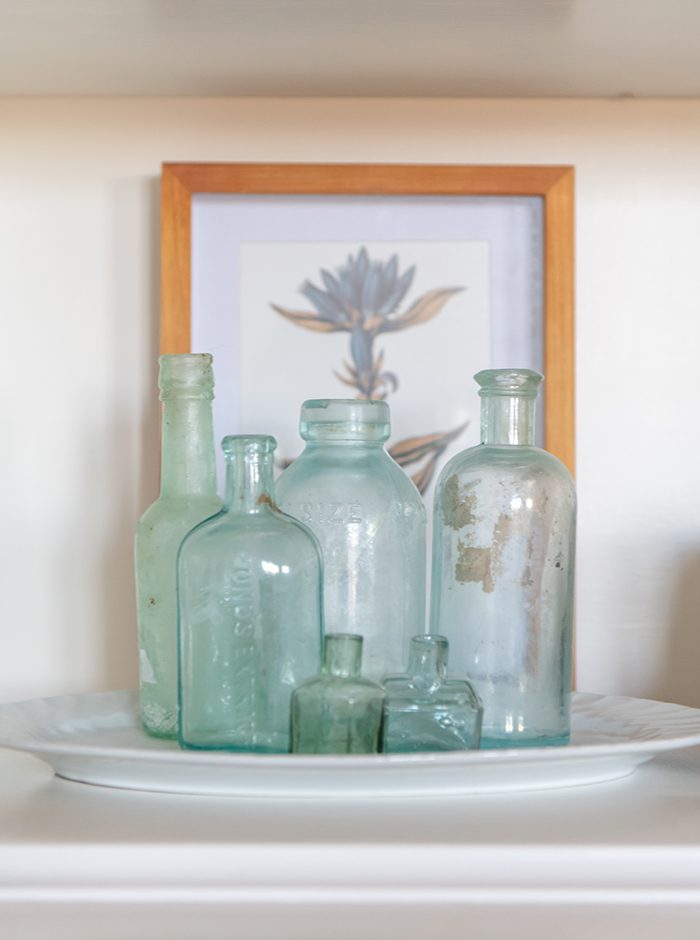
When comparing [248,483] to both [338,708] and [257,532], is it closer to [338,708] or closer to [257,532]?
[257,532]

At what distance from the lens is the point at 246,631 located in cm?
62

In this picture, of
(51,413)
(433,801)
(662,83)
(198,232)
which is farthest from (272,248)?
(433,801)

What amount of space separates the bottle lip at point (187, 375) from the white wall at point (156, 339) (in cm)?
14

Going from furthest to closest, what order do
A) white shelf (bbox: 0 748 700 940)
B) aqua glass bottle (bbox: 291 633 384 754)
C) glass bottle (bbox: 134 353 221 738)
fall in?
1. glass bottle (bbox: 134 353 221 738)
2. aqua glass bottle (bbox: 291 633 384 754)
3. white shelf (bbox: 0 748 700 940)

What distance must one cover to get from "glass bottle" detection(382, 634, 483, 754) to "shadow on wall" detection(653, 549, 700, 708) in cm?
32

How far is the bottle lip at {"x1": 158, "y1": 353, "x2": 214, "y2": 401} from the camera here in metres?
0.73

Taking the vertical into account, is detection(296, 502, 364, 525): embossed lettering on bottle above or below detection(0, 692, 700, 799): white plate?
above

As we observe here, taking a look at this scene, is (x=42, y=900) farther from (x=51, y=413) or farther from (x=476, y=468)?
(x=51, y=413)

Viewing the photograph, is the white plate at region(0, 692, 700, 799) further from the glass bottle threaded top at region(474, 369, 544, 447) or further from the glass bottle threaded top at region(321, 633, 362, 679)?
the glass bottle threaded top at region(474, 369, 544, 447)

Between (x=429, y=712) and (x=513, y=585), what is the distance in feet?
0.33

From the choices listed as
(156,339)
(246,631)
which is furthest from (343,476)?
(156,339)

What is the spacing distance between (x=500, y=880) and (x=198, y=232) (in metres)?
0.53

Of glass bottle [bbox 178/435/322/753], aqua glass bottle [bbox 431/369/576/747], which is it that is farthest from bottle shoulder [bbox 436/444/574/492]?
glass bottle [bbox 178/435/322/753]

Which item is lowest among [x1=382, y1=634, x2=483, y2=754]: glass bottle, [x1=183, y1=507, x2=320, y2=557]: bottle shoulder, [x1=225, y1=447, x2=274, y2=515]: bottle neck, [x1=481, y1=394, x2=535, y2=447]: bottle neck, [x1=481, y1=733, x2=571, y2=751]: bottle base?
[x1=481, y1=733, x2=571, y2=751]: bottle base
